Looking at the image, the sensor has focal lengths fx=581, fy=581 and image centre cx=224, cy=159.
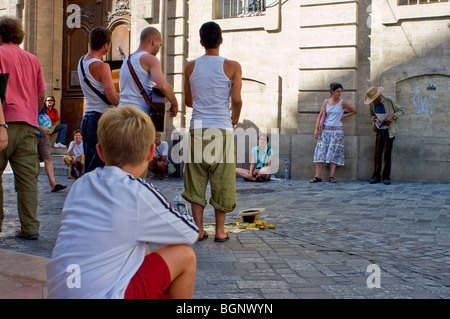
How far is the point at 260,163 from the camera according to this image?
1143 cm

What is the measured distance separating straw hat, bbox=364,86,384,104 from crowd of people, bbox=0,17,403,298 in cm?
3

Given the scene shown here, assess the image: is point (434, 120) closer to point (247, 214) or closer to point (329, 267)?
point (247, 214)

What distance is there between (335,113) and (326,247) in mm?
6179

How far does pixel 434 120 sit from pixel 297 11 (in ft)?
11.2

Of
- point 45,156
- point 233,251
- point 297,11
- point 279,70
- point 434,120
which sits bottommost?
point 233,251

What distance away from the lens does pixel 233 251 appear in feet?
15.9

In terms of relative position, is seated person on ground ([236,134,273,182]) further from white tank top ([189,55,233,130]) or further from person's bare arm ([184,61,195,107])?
white tank top ([189,55,233,130])

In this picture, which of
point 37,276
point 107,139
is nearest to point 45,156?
point 37,276

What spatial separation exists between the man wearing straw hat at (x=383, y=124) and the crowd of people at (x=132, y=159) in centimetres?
2

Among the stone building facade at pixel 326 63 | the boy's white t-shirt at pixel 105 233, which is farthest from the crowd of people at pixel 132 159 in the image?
the stone building facade at pixel 326 63

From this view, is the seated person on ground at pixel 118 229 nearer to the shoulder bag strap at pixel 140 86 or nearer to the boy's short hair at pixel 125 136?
the boy's short hair at pixel 125 136

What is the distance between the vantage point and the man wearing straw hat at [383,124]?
10445mm

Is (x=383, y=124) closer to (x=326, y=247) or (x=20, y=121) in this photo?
(x=326, y=247)

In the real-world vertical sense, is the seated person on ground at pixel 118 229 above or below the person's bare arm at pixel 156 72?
below
